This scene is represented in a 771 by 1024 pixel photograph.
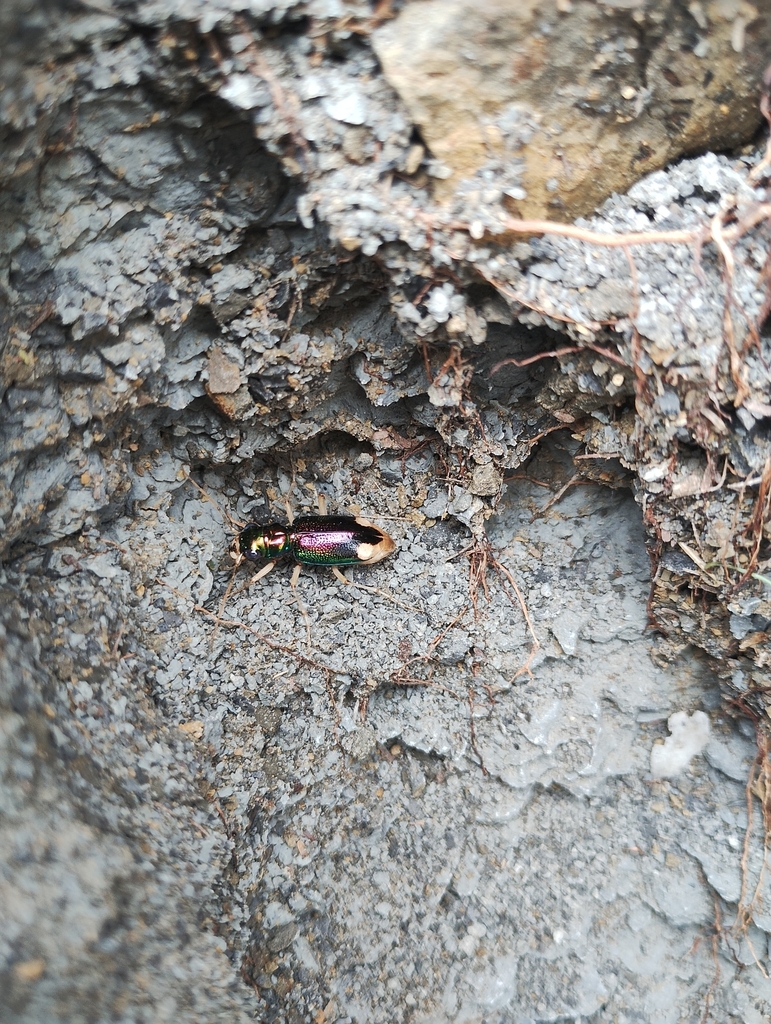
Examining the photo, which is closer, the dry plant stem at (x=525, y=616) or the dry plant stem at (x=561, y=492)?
the dry plant stem at (x=561, y=492)

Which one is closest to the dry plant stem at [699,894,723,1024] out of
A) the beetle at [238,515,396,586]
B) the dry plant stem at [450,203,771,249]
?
the beetle at [238,515,396,586]

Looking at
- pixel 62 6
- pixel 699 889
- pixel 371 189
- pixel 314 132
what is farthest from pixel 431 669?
pixel 62 6

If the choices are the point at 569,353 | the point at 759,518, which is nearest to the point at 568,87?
the point at 569,353

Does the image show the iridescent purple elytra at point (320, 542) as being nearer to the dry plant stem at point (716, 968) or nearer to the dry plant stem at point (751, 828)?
the dry plant stem at point (751, 828)

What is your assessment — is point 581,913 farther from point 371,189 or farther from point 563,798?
point 371,189

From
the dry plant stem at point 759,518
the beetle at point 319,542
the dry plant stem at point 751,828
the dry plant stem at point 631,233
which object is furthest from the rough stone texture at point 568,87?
the dry plant stem at point 751,828

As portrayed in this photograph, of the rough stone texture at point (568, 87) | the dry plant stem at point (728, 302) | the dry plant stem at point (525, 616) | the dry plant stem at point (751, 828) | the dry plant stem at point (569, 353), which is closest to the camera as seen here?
the rough stone texture at point (568, 87)
